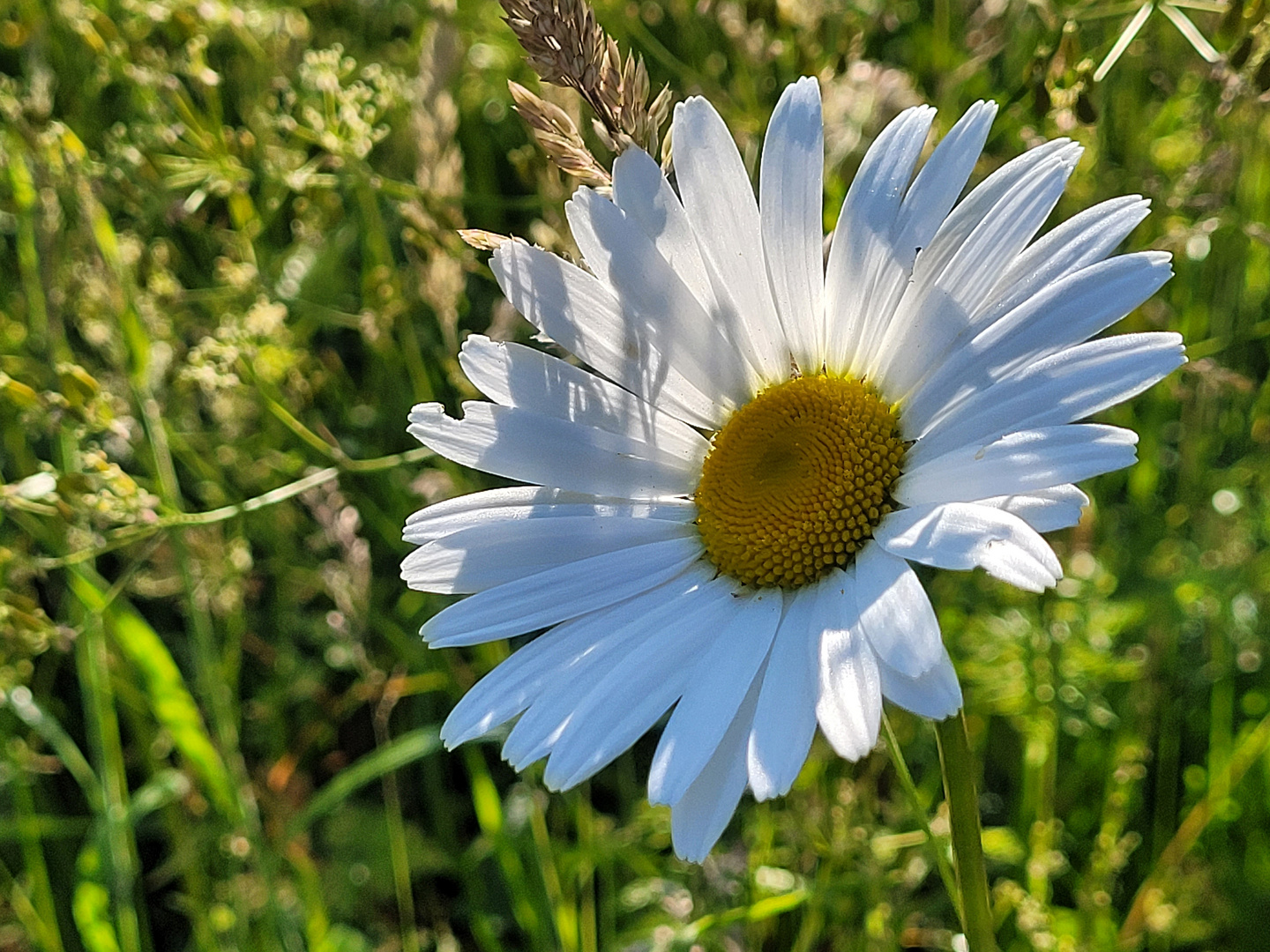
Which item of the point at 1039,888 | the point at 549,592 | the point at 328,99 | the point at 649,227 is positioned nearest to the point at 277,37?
the point at 328,99

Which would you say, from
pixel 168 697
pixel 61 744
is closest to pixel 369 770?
pixel 168 697

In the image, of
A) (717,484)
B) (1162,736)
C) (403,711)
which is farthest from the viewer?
(403,711)

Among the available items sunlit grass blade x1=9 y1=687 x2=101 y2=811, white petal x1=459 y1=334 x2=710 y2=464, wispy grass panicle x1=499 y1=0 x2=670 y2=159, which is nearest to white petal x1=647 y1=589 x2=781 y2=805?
white petal x1=459 y1=334 x2=710 y2=464

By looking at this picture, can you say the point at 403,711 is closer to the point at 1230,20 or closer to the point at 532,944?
the point at 532,944

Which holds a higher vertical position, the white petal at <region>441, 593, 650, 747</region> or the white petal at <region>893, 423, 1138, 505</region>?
the white petal at <region>893, 423, 1138, 505</region>

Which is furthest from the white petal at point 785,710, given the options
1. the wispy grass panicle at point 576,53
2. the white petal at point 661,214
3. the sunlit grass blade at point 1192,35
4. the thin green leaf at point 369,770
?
the thin green leaf at point 369,770

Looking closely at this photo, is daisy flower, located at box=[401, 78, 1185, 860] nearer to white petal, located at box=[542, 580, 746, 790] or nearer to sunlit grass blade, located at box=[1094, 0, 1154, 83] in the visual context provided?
white petal, located at box=[542, 580, 746, 790]

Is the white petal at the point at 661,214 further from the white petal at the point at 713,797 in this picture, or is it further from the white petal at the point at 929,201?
the white petal at the point at 713,797
